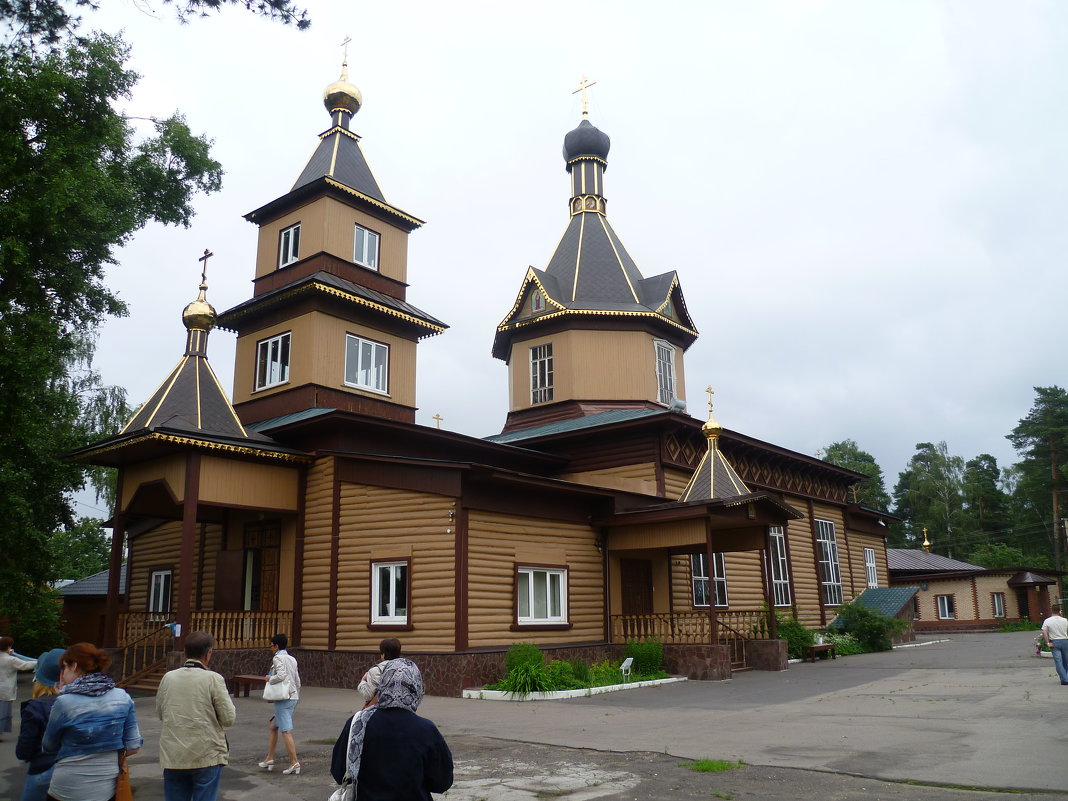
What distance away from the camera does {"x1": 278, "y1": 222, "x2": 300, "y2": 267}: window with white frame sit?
2314cm

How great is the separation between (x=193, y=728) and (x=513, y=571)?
1216cm

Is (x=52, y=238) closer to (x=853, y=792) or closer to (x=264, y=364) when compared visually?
(x=264, y=364)

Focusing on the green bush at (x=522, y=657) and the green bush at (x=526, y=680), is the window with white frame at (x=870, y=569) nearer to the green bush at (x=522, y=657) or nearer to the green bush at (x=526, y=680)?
the green bush at (x=522, y=657)

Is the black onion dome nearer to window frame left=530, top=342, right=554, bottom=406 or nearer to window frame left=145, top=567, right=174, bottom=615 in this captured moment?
window frame left=530, top=342, right=554, bottom=406

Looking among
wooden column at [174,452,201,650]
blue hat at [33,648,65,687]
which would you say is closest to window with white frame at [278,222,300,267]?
wooden column at [174,452,201,650]

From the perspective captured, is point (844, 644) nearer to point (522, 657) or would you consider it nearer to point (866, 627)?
point (866, 627)

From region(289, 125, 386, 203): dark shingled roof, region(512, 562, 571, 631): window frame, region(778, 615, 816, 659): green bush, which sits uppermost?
region(289, 125, 386, 203): dark shingled roof

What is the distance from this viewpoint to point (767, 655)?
63.4 feet

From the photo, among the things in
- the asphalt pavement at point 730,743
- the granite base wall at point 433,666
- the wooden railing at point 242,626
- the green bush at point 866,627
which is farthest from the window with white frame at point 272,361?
the green bush at point 866,627

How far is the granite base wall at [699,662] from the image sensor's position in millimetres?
→ 17578

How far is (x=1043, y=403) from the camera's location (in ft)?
211

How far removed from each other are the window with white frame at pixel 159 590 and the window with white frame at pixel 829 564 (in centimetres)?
2045

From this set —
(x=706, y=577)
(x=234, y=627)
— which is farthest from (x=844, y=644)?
(x=234, y=627)

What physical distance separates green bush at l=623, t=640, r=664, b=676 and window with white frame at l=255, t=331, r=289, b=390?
10840 millimetres
